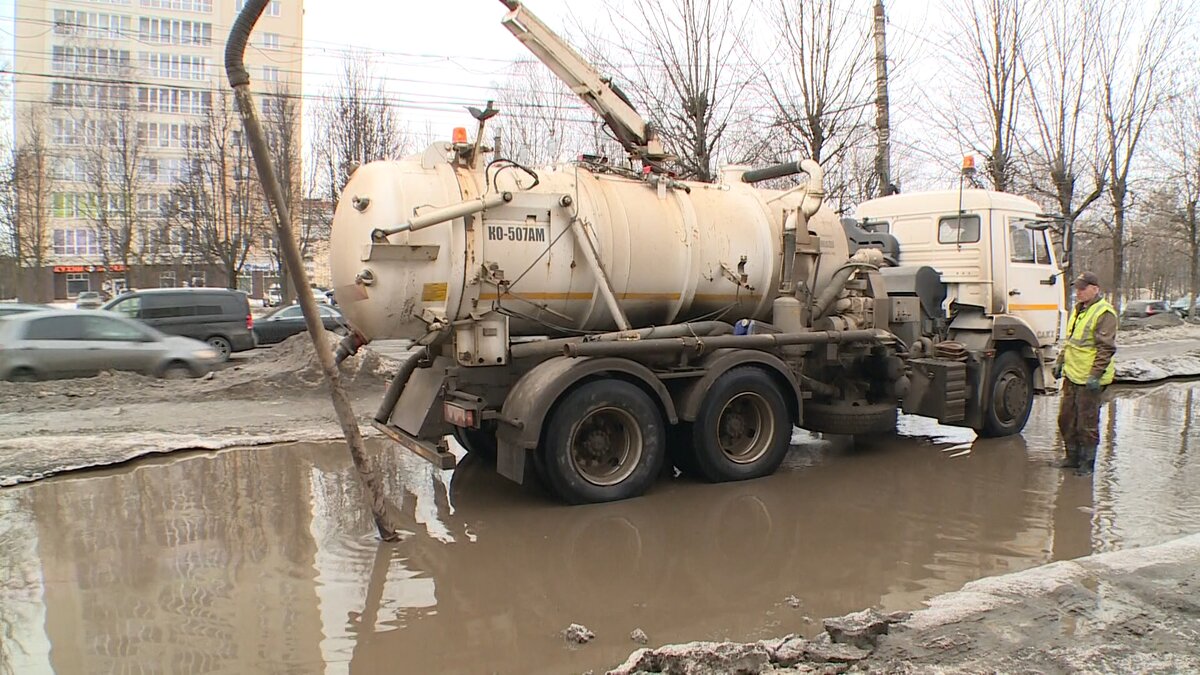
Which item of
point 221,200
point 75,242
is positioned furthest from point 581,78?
point 75,242

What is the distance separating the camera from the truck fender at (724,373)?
7.20m

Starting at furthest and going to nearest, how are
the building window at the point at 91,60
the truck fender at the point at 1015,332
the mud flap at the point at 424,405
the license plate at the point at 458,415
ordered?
the building window at the point at 91,60 → the truck fender at the point at 1015,332 → the mud flap at the point at 424,405 → the license plate at the point at 458,415

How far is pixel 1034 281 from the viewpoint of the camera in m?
10.3

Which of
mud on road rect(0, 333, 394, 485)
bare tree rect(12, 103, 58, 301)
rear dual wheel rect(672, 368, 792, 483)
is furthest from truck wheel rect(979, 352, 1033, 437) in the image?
bare tree rect(12, 103, 58, 301)

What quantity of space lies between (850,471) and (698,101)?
1091cm

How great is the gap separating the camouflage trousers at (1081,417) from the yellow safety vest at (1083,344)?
0.12 metres

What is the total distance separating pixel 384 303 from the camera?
659cm

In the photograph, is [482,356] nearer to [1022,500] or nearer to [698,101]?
[1022,500]

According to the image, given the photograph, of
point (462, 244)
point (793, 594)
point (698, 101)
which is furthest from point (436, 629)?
point (698, 101)

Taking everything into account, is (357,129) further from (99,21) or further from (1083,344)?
(99,21)

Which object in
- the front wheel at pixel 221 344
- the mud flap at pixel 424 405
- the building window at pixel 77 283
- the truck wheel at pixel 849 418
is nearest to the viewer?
the mud flap at pixel 424 405

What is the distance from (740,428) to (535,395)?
7.96 feet

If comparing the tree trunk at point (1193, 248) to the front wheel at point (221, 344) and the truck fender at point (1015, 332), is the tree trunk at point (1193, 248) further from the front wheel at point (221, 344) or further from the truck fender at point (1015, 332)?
the front wheel at point (221, 344)

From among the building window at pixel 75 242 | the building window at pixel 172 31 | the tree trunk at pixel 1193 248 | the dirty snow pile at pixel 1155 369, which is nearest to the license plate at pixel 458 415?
the dirty snow pile at pixel 1155 369
